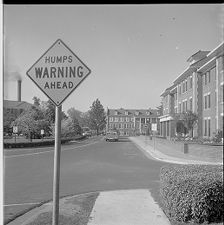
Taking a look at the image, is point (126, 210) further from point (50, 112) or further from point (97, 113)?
point (50, 112)

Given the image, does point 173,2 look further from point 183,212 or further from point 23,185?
point 23,185

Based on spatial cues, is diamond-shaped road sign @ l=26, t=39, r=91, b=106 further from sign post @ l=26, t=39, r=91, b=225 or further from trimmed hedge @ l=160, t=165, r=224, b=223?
trimmed hedge @ l=160, t=165, r=224, b=223

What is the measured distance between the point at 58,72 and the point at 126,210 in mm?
3570

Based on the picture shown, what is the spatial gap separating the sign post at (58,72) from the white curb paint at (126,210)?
2.22 m

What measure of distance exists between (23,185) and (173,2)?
7.59 meters

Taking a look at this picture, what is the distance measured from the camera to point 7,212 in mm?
6430

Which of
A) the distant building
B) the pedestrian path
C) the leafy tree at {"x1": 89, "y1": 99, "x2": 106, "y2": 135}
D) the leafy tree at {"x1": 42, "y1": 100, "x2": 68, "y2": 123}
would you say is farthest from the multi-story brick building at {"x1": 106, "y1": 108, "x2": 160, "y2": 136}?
the pedestrian path

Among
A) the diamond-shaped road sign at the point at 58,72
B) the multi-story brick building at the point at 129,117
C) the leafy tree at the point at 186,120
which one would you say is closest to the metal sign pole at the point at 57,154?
the diamond-shaped road sign at the point at 58,72

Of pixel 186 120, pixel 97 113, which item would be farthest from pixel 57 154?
pixel 186 120

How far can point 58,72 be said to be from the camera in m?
4.07

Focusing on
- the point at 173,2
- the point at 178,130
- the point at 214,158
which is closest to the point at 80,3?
the point at 173,2

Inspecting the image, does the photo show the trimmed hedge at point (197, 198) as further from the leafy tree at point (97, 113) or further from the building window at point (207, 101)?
the building window at point (207, 101)

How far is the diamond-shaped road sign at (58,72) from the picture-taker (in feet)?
13.4

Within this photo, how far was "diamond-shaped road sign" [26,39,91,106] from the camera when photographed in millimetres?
4070
